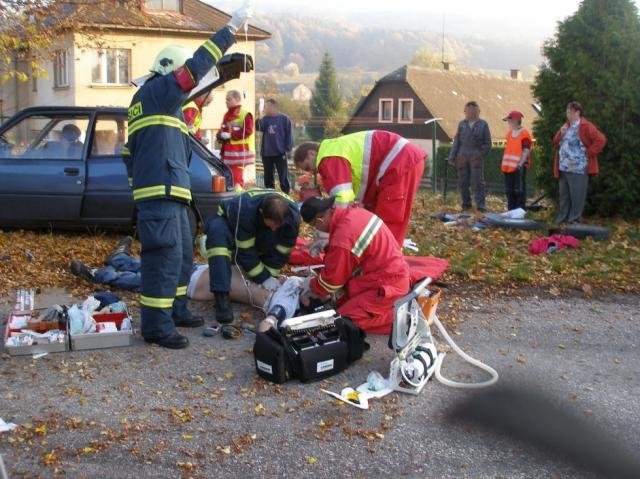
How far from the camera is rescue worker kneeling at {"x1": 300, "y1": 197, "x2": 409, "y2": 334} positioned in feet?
18.8

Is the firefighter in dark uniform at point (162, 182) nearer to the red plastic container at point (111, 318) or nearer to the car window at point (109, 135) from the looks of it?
the red plastic container at point (111, 318)

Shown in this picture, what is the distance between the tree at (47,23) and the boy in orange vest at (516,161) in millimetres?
5931

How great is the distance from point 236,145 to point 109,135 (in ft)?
9.25

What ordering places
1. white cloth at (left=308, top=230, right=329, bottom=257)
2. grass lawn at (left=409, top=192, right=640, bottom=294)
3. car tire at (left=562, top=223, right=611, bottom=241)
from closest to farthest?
1. white cloth at (left=308, top=230, right=329, bottom=257)
2. grass lawn at (left=409, top=192, right=640, bottom=294)
3. car tire at (left=562, top=223, right=611, bottom=241)

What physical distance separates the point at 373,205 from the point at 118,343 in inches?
104

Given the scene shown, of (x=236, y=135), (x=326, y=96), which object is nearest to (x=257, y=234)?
(x=236, y=135)

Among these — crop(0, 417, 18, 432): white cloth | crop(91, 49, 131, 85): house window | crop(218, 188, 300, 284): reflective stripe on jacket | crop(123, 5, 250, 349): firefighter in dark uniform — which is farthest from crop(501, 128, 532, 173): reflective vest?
crop(91, 49, 131, 85): house window

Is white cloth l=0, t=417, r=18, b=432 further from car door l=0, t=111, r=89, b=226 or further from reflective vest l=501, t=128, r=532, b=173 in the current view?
reflective vest l=501, t=128, r=532, b=173

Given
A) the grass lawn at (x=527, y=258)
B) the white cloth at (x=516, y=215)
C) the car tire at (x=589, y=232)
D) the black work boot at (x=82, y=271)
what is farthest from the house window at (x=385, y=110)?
the black work boot at (x=82, y=271)

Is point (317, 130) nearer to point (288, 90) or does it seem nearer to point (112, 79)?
point (112, 79)

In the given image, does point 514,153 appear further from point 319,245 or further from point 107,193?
point 319,245

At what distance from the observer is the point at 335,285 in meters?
5.82

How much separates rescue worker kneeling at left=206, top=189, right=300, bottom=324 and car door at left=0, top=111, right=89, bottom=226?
3.38 meters

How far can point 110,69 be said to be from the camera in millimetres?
33125
